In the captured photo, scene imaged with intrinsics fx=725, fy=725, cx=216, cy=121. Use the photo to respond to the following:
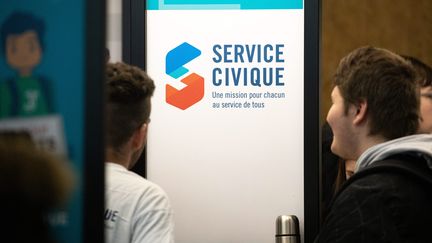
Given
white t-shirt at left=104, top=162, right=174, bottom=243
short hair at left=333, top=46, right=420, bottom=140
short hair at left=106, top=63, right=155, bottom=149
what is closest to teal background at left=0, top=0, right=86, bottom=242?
white t-shirt at left=104, top=162, right=174, bottom=243

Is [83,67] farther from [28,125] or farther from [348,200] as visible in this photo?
[348,200]

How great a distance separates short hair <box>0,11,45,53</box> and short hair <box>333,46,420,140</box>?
1233 millimetres

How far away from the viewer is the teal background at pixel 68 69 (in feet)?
3.00

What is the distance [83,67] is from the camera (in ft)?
3.00

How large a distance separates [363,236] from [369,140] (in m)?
0.39

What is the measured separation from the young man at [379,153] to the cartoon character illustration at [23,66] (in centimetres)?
99

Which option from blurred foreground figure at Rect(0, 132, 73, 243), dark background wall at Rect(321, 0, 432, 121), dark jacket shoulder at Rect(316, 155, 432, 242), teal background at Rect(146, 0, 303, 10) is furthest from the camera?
dark background wall at Rect(321, 0, 432, 121)

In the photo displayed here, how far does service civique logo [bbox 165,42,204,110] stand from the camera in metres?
2.54

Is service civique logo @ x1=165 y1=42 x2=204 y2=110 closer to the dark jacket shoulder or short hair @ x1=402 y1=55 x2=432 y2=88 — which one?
short hair @ x1=402 y1=55 x2=432 y2=88

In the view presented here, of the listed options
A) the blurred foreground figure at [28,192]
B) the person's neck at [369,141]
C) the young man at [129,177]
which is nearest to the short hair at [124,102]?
the young man at [129,177]

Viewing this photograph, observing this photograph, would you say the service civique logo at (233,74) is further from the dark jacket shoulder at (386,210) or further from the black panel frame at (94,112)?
the black panel frame at (94,112)

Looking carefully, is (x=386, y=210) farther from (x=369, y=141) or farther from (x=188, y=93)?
(x=188, y=93)

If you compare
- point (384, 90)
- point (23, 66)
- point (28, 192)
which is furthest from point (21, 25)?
point (384, 90)

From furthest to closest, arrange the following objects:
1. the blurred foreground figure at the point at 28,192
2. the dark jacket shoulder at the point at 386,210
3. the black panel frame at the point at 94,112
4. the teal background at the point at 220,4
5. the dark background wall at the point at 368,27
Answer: the dark background wall at the point at 368,27
the teal background at the point at 220,4
the dark jacket shoulder at the point at 386,210
the black panel frame at the point at 94,112
the blurred foreground figure at the point at 28,192
